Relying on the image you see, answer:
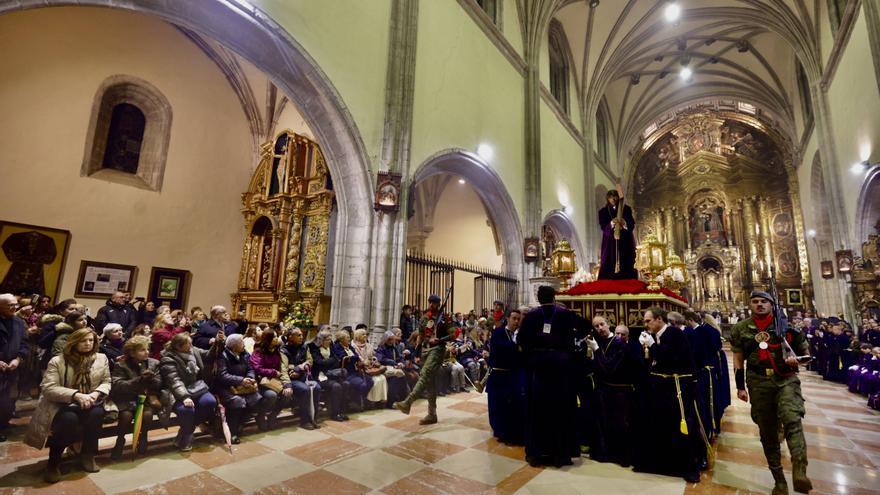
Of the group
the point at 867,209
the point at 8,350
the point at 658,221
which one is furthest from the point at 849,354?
the point at 658,221

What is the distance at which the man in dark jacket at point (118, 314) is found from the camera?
704cm

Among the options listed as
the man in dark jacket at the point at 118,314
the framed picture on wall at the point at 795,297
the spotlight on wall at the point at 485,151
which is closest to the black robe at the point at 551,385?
the man in dark jacket at the point at 118,314

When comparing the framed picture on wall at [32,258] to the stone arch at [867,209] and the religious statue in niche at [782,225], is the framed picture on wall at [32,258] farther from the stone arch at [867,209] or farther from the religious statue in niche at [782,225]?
the religious statue in niche at [782,225]

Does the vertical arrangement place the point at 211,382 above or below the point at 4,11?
below

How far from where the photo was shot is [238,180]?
12891mm

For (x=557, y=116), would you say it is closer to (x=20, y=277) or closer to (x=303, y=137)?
(x=303, y=137)

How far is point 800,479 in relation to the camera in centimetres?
305

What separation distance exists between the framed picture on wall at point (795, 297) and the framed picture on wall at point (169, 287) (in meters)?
27.7

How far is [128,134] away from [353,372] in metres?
9.49

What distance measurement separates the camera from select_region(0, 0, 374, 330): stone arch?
20.4 feet

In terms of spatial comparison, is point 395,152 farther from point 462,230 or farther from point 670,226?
point 670,226

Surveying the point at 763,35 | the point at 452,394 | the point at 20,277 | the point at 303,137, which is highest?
the point at 763,35

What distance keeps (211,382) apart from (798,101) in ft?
83.1

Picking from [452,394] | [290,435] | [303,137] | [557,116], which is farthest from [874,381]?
[303,137]
